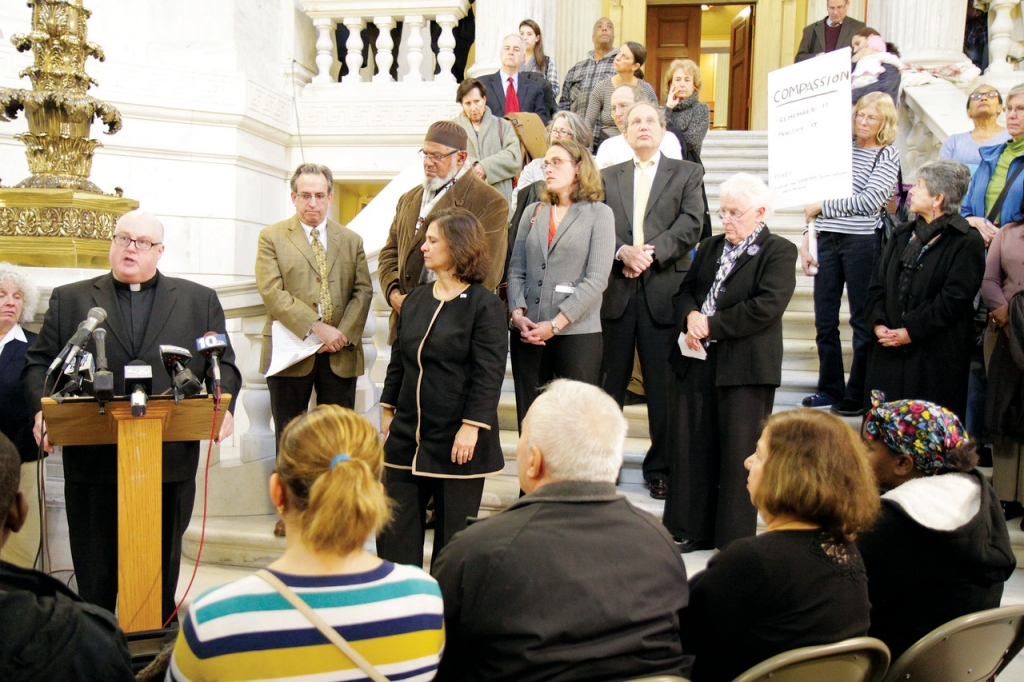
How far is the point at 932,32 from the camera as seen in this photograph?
7.63 meters

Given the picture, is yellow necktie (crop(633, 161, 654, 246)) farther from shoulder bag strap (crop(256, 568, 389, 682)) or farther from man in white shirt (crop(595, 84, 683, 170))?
shoulder bag strap (crop(256, 568, 389, 682))

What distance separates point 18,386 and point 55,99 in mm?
1633

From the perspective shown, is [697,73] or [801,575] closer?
[801,575]

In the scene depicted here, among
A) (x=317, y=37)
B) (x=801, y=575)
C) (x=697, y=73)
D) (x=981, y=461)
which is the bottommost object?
(x=981, y=461)

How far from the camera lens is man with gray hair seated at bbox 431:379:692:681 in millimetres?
1799

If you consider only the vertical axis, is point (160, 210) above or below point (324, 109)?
below

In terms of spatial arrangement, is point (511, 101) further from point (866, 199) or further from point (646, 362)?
point (646, 362)

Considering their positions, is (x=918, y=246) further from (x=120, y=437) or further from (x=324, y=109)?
(x=324, y=109)

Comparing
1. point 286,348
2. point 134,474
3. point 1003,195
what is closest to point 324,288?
point 286,348

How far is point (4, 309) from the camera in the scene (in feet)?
12.0

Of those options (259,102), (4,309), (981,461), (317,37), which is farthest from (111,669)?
(317,37)

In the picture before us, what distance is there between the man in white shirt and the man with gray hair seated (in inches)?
132

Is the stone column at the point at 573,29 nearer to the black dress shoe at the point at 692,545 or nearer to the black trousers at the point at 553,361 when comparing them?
the black trousers at the point at 553,361

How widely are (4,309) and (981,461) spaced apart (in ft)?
15.0
